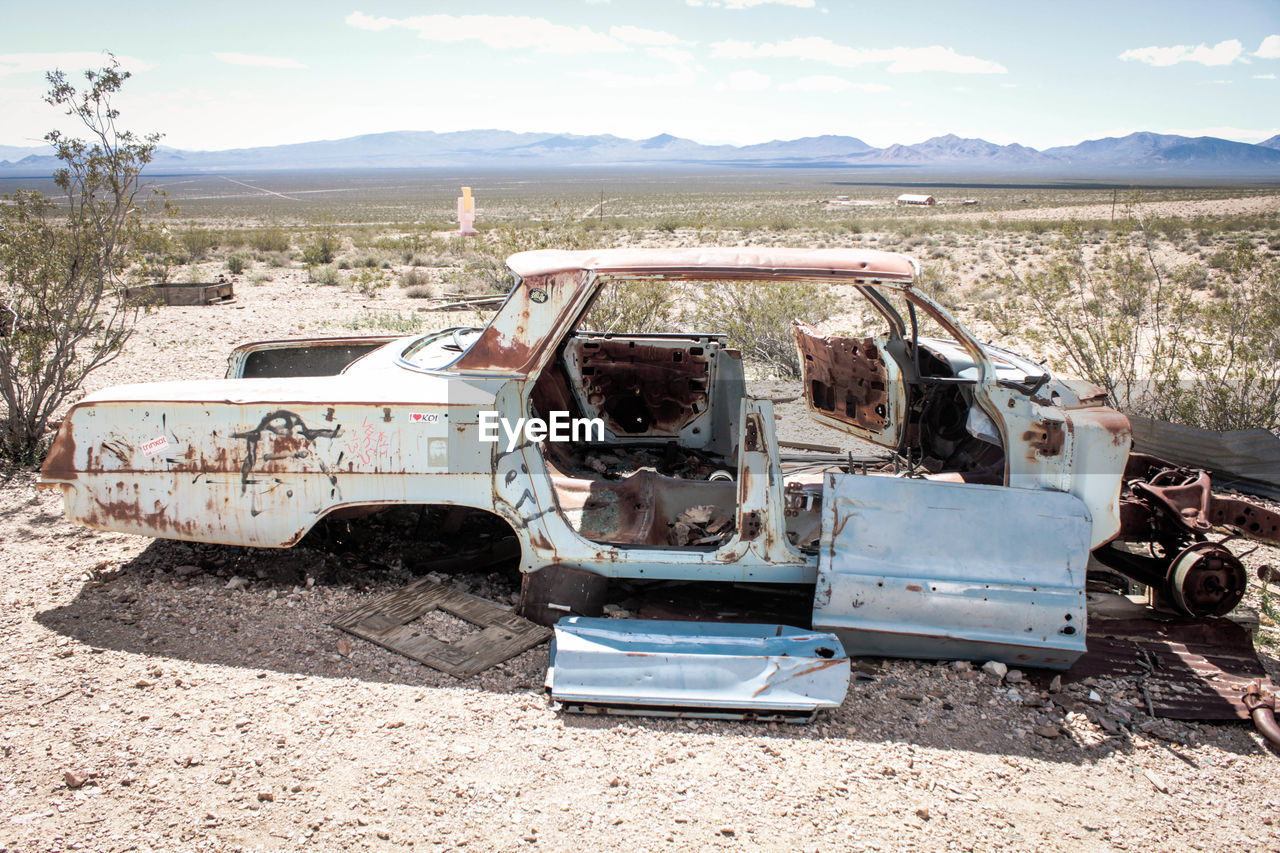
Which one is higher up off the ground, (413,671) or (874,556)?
(874,556)

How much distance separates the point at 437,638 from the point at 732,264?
210 cm

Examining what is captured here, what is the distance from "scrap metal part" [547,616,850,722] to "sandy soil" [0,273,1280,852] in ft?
0.29

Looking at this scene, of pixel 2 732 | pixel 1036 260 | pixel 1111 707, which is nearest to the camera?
pixel 2 732

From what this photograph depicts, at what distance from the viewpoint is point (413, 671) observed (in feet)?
11.9

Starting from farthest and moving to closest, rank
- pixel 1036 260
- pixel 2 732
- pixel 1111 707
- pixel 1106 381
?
pixel 1036 260
pixel 1106 381
pixel 1111 707
pixel 2 732

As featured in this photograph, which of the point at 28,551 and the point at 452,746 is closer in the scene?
the point at 452,746

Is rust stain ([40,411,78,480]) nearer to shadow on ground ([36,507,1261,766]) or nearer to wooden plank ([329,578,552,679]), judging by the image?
shadow on ground ([36,507,1261,766])

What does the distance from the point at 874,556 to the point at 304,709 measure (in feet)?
7.77

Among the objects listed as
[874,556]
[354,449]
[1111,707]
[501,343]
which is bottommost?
[1111,707]

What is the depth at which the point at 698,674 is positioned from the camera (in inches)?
135

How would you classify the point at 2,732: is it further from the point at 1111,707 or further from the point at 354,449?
the point at 1111,707

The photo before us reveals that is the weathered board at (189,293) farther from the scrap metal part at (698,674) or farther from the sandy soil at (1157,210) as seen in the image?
the sandy soil at (1157,210)

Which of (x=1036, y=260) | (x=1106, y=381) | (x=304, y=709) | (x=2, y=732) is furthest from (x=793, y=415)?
(x=1036, y=260)

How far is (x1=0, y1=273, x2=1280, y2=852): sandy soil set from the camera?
2.74m
